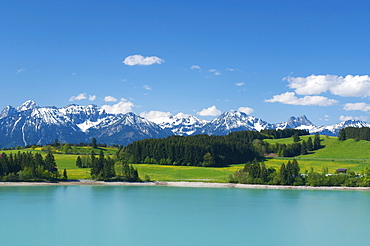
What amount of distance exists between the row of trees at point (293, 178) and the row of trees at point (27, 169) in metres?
51.3

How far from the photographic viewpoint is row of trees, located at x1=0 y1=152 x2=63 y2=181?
4107 inches

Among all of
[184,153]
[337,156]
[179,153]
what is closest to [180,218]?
[184,153]

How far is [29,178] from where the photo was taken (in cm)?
10475

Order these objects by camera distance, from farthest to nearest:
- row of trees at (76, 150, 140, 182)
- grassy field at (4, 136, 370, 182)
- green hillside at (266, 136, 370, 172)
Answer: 1. green hillside at (266, 136, 370, 172)
2. grassy field at (4, 136, 370, 182)
3. row of trees at (76, 150, 140, 182)

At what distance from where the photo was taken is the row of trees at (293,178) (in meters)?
104

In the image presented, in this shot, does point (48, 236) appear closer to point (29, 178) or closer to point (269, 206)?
point (269, 206)

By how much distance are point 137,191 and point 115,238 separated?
4817cm

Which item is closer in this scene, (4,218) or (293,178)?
(4,218)

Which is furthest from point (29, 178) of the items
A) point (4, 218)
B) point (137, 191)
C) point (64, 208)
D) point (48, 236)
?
point (48, 236)

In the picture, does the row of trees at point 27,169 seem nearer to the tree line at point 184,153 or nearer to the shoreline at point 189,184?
the shoreline at point 189,184

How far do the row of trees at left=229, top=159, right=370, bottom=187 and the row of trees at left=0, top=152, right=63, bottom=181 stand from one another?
168ft

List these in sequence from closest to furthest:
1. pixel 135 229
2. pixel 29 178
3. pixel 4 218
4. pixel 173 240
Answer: pixel 173 240
pixel 135 229
pixel 4 218
pixel 29 178

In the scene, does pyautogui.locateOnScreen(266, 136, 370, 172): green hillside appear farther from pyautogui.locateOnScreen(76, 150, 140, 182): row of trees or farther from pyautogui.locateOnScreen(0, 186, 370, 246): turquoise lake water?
pyautogui.locateOnScreen(76, 150, 140, 182): row of trees

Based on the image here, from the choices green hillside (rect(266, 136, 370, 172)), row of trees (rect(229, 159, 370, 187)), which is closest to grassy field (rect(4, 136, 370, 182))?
green hillside (rect(266, 136, 370, 172))
